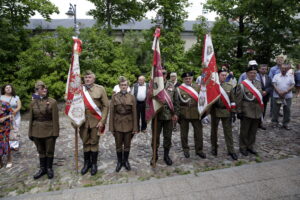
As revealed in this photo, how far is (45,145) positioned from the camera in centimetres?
459

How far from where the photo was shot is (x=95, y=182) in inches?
166

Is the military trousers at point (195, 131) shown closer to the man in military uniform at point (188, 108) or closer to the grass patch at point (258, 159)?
the man in military uniform at point (188, 108)

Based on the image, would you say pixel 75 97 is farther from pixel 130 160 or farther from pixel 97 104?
pixel 130 160

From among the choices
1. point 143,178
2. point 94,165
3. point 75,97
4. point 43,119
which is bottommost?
point 143,178

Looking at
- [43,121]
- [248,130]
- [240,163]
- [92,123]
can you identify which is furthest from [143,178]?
[248,130]

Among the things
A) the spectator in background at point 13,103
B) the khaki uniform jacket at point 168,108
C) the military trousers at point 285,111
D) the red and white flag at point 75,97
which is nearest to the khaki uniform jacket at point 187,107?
the khaki uniform jacket at point 168,108

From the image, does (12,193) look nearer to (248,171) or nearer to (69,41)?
(248,171)

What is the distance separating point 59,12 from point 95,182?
1323 cm

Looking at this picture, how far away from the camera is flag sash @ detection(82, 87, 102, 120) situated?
4.46m

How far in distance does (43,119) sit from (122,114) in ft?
5.17

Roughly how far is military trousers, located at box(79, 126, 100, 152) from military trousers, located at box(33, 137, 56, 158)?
0.60 meters

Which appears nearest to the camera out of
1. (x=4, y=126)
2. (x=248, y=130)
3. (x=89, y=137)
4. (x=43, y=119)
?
(x=43, y=119)

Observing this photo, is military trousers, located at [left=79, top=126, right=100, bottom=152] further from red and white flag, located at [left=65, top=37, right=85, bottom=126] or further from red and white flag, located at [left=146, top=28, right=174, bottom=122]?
red and white flag, located at [left=146, top=28, right=174, bottom=122]

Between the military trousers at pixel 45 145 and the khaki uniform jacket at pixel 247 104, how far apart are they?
4147mm
